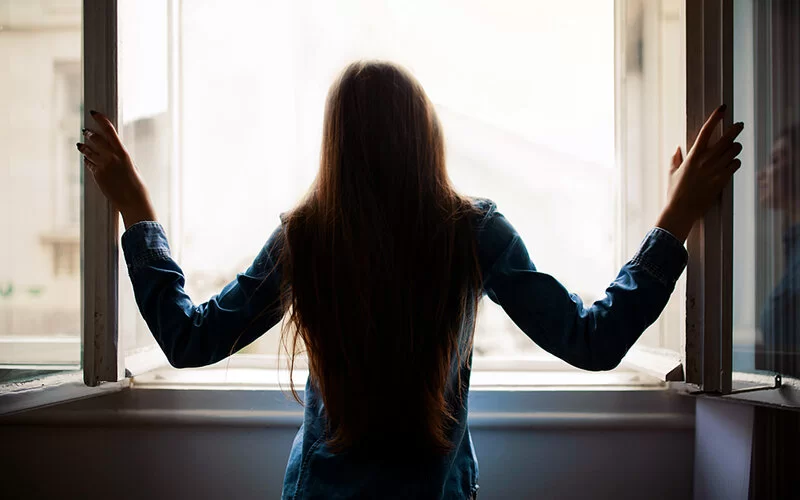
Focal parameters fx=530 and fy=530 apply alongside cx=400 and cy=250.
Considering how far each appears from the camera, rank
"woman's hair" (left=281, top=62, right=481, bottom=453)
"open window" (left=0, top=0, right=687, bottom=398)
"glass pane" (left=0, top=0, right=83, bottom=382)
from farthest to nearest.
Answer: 1. "open window" (left=0, top=0, right=687, bottom=398)
2. "glass pane" (left=0, top=0, right=83, bottom=382)
3. "woman's hair" (left=281, top=62, right=481, bottom=453)

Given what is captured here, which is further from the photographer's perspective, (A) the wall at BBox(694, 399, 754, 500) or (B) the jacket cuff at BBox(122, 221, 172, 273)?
(A) the wall at BBox(694, 399, 754, 500)

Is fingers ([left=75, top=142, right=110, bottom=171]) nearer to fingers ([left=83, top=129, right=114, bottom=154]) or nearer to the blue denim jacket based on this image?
fingers ([left=83, top=129, right=114, bottom=154])

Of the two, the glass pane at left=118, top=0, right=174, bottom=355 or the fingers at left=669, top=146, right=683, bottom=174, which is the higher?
the glass pane at left=118, top=0, right=174, bottom=355

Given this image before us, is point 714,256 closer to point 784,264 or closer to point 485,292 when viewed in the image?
point 784,264

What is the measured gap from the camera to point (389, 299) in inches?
25.3

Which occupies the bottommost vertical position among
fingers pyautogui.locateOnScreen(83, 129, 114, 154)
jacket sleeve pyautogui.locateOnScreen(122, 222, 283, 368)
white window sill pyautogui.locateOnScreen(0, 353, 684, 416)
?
white window sill pyautogui.locateOnScreen(0, 353, 684, 416)

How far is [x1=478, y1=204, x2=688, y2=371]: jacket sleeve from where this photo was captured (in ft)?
2.13

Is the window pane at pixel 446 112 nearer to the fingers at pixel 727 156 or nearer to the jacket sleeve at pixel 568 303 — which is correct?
the fingers at pixel 727 156

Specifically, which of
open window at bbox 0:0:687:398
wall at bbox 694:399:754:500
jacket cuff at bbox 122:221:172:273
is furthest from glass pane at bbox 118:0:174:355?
wall at bbox 694:399:754:500

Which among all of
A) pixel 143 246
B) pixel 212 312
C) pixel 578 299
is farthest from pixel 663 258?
pixel 143 246

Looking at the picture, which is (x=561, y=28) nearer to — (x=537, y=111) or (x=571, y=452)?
(x=537, y=111)

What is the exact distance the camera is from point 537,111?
3.94ft

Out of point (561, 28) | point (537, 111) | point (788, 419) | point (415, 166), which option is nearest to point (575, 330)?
point (415, 166)

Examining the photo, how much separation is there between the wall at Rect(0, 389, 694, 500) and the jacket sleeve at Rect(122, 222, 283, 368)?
15.0 inches
